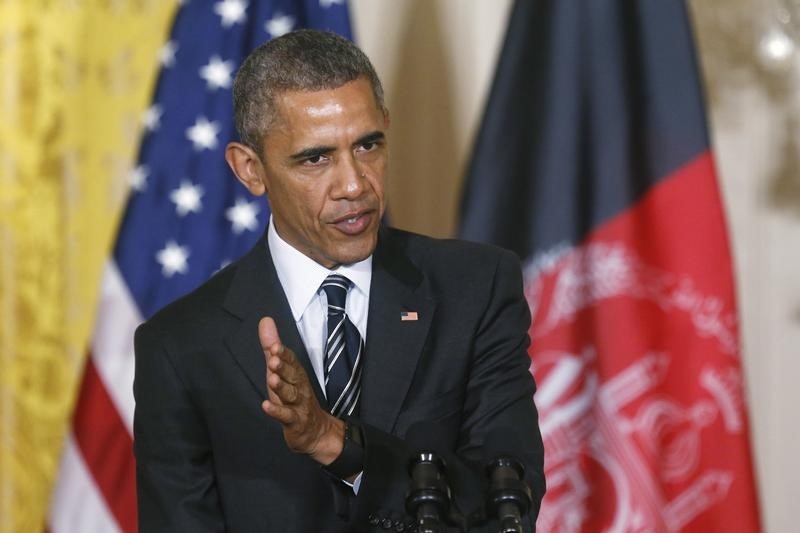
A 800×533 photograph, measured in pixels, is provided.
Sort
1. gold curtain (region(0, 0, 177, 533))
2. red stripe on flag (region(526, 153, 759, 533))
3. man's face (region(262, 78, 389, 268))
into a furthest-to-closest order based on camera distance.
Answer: gold curtain (region(0, 0, 177, 533)) < red stripe on flag (region(526, 153, 759, 533)) < man's face (region(262, 78, 389, 268))

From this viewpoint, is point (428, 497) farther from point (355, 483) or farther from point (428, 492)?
point (355, 483)

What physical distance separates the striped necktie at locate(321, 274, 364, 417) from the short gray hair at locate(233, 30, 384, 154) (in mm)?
279

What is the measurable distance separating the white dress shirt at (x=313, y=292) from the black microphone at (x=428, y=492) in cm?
59

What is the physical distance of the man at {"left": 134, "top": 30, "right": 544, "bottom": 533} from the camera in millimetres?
1740

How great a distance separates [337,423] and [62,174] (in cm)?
230

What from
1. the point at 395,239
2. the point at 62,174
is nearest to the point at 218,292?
the point at 395,239

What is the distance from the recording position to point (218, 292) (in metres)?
1.87

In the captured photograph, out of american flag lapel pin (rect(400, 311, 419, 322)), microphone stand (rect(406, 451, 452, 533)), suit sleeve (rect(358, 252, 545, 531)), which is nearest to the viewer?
microphone stand (rect(406, 451, 452, 533))

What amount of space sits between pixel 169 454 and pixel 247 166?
19.6 inches

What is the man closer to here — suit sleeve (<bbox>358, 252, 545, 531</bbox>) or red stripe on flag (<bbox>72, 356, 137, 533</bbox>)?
suit sleeve (<bbox>358, 252, 545, 531</bbox>)

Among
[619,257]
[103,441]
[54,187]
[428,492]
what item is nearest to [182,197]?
[54,187]

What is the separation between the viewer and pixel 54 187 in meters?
3.49

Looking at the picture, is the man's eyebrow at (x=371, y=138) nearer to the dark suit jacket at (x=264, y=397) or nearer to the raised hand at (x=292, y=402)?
the dark suit jacket at (x=264, y=397)

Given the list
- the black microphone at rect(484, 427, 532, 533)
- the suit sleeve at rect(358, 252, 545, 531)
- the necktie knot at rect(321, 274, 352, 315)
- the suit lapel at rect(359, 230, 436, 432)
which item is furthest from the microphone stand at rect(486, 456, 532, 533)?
the necktie knot at rect(321, 274, 352, 315)
